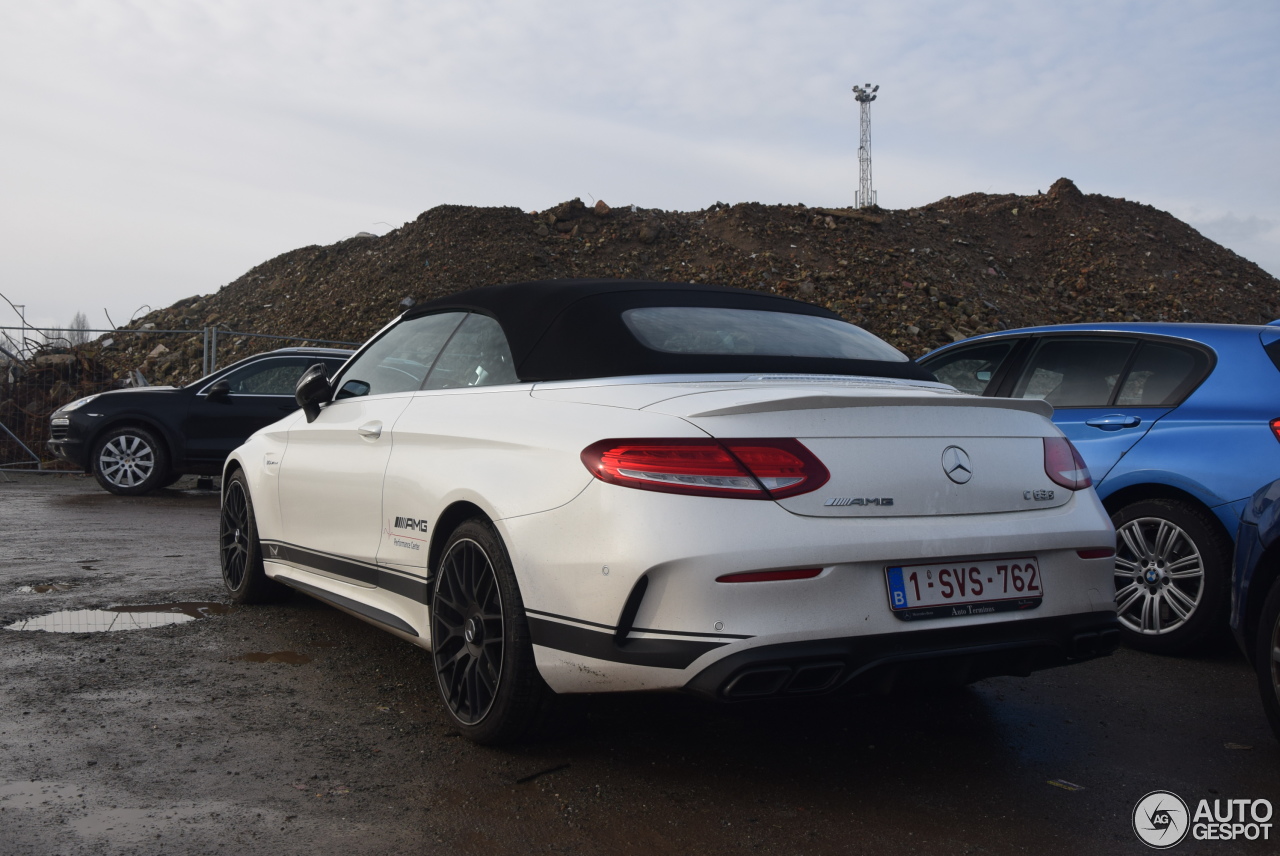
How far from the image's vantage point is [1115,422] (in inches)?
217

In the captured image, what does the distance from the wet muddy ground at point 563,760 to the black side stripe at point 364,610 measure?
264mm

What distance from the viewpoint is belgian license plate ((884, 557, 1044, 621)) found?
3.06m

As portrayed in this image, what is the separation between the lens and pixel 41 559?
7.33 metres

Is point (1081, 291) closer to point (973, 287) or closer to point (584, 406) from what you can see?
point (973, 287)

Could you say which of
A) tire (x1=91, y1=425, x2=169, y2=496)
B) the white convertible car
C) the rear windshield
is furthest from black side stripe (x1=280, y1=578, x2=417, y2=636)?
tire (x1=91, y1=425, x2=169, y2=496)

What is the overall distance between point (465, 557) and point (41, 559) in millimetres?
5055

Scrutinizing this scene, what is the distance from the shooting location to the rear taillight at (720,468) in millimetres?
2971

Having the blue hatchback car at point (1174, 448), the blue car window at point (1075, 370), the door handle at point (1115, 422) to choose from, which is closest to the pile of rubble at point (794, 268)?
the blue car window at point (1075, 370)

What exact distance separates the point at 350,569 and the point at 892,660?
244cm

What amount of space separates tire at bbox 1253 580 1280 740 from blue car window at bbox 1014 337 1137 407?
2100 millimetres

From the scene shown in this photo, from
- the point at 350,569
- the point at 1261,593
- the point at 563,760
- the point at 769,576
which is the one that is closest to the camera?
the point at 769,576

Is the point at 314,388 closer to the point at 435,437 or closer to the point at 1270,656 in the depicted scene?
the point at 435,437

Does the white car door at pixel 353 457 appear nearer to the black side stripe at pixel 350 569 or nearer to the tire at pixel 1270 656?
the black side stripe at pixel 350 569

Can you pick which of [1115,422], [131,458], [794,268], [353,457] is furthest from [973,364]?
[794,268]
